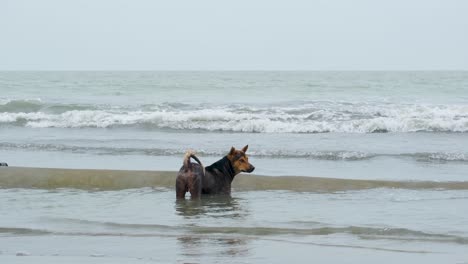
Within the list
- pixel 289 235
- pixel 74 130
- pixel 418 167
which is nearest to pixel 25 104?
pixel 74 130

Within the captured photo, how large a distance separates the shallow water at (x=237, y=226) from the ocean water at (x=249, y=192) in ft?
0.06

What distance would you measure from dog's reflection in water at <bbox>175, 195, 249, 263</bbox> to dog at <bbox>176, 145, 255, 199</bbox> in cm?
14

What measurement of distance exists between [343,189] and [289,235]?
3371 millimetres

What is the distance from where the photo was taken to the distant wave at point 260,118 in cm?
2222

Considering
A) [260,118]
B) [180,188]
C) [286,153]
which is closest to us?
[180,188]

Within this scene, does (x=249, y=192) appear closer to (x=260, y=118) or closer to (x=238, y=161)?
(x=238, y=161)

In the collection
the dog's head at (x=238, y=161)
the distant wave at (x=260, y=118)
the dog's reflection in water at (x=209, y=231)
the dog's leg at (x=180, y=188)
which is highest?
the distant wave at (x=260, y=118)

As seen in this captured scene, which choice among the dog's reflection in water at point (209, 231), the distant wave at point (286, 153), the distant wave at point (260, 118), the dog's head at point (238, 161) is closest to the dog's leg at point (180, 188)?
the dog's reflection in water at point (209, 231)

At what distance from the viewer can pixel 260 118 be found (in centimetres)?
2414

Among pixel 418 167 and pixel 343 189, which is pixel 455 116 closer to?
pixel 418 167

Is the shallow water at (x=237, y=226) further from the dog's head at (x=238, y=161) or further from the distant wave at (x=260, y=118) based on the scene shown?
the distant wave at (x=260, y=118)

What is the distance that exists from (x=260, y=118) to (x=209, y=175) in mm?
13473

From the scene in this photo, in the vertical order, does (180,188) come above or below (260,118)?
below

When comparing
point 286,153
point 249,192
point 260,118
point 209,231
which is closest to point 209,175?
point 249,192
